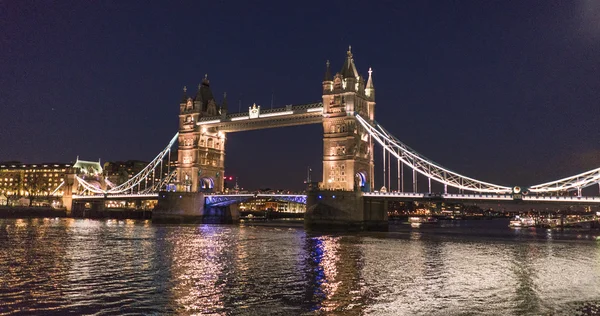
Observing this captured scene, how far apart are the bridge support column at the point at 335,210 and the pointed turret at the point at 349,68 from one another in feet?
50.1

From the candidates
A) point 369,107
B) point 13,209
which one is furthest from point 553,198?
point 13,209

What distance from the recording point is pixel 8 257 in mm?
25344

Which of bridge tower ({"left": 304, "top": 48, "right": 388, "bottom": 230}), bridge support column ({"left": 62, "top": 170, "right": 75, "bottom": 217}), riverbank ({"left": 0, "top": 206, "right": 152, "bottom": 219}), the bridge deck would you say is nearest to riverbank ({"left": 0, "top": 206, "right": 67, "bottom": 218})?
riverbank ({"left": 0, "top": 206, "right": 152, "bottom": 219})

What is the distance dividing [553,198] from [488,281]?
Answer: 32012mm

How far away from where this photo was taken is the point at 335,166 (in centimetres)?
6256

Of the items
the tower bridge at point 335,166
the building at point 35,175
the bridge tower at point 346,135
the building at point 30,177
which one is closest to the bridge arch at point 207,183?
the tower bridge at point 335,166

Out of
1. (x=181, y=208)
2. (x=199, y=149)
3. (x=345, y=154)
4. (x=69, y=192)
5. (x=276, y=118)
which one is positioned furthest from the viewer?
(x=69, y=192)

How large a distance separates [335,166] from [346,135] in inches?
161

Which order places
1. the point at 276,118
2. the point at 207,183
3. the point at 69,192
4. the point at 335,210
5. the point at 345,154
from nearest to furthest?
the point at 335,210
the point at 345,154
the point at 276,118
the point at 207,183
the point at 69,192

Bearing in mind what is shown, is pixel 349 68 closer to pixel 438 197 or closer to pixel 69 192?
pixel 438 197

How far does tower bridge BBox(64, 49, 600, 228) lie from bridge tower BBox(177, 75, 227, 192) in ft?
0.50

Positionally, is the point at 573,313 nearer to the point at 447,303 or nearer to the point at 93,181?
the point at 447,303

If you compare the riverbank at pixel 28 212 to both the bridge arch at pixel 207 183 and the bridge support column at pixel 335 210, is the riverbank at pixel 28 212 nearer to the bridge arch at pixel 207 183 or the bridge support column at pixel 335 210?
the bridge arch at pixel 207 183

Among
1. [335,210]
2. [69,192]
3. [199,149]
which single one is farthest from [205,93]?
[69,192]
